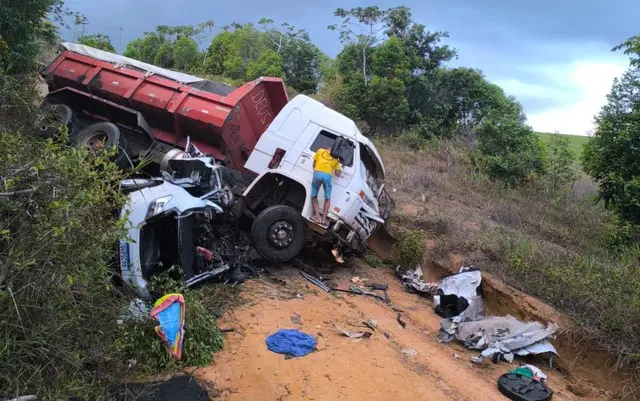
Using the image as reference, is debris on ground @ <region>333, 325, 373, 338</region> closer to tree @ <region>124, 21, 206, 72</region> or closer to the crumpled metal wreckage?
the crumpled metal wreckage

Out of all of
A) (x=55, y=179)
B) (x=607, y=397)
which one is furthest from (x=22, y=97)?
(x=607, y=397)

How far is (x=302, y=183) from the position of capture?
7.84 metres

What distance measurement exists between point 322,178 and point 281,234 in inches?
41.2

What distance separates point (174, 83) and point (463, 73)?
13.7 metres

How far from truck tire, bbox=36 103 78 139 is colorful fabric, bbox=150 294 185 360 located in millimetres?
3697

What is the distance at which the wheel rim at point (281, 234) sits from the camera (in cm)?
758

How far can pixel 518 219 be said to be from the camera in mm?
10984

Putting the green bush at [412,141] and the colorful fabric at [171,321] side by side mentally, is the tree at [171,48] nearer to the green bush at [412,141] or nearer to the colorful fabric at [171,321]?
the green bush at [412,141]

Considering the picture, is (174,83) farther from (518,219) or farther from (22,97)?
(518,219)

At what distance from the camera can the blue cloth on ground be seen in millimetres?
5391

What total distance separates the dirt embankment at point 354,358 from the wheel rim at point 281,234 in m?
0.56

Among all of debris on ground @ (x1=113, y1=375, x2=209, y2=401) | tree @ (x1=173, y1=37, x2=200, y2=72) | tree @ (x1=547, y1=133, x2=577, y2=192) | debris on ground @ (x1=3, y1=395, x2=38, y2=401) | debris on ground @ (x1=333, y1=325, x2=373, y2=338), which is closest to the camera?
debris on ground @ (x1=3, y1=395, x2=38, y2=401)

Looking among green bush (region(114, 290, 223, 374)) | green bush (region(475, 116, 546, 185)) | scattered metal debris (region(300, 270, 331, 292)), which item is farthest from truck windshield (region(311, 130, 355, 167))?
green bush (region(475, 116, 546, 185))

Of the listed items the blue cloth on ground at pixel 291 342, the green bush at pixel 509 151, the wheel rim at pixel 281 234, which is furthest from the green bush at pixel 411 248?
the green bush at pixel 509 151
